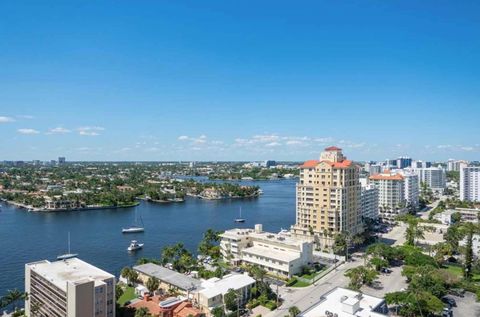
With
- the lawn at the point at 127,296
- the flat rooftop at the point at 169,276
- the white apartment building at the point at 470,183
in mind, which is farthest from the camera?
the white apartment building at the point at 470,183

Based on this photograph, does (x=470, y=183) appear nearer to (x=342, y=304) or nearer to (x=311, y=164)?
(x=311, y=164)

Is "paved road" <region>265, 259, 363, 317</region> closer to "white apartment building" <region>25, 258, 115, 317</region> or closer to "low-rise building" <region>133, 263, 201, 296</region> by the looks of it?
"low-rise building" <region>133, 263, 201, 296</region>

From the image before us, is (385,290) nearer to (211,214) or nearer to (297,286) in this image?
(297,286)

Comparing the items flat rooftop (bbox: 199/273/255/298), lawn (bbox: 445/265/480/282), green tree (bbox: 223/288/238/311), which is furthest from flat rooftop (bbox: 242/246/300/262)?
lawn (bbox: 445/265/480/282)

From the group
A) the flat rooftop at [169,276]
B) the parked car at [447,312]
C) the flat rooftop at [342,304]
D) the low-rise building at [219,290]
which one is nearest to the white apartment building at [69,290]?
the low-rise building at [219,290]

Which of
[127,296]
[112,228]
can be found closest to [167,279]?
[127,296]

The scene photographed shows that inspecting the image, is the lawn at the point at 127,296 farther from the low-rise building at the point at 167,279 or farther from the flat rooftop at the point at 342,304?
the flat rooftop at the point at 342,304
